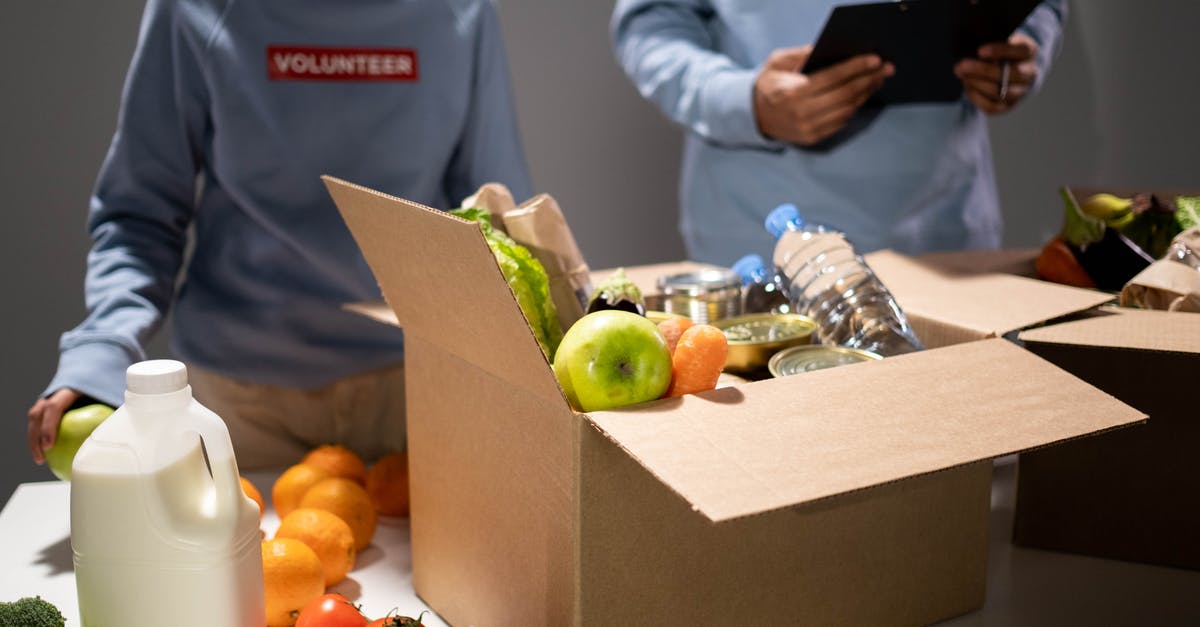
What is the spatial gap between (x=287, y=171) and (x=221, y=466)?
0.84 meters

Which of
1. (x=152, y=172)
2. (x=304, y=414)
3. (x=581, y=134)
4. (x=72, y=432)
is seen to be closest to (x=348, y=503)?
(x=72, y=432)

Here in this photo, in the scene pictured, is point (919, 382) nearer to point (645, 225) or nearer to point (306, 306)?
point (306, 306)

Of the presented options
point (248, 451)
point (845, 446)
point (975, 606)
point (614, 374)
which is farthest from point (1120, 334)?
point (248, 451)

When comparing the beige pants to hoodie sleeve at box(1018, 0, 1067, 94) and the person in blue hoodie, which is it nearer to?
the person in blue hoodie

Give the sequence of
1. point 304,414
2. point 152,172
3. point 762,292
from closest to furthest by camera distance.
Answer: point 762,292 < point 152,172 < point 304,414

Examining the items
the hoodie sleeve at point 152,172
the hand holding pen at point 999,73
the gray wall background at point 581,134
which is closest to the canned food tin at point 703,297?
the hoodie sleeve at point 152,172

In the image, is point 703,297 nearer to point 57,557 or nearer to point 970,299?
point 970,299

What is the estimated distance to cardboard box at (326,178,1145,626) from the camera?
0.78 meters

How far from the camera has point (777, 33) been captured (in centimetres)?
213

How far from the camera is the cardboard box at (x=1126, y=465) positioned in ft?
Answer: 3.77

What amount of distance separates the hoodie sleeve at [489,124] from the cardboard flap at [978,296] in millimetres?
612

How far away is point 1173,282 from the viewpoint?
48.9 inches

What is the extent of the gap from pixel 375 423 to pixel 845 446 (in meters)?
1.07

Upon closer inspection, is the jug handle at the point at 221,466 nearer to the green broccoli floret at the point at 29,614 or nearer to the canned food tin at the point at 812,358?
the green broccoli floret at the point at 29,614
